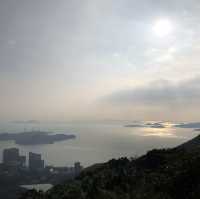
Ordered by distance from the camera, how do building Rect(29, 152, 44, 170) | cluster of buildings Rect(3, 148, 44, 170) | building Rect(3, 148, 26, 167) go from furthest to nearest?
building Rect(3, 148, 26, 167)
building Rect(29, 152, 44, 170)
cluster of buildings Rect(3, 148, 44, 170)

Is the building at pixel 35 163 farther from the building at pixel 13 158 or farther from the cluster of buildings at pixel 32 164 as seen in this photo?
the building at pixel 13 158

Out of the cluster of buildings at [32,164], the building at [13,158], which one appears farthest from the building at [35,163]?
the building at [13,158]

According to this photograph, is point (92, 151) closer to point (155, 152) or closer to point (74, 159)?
point (74, 159)

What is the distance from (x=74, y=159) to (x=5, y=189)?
164ft

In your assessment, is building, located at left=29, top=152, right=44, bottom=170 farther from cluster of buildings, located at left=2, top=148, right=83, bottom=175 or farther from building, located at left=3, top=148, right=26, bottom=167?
building, located at left=3, top=148, right=26, bottom=167

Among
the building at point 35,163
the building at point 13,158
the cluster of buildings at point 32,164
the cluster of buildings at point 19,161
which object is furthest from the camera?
the building at point 13,158

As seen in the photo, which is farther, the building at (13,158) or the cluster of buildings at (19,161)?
the building at (13,158)

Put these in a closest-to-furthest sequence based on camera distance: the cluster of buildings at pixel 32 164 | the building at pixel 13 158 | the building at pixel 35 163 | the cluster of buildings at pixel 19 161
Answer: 1. the cluster of buildings at pixel 32 164
2. the cluster of buildings at pixel 19 161
3. the building at pixel 35 163
4. the building at pixel 13 158

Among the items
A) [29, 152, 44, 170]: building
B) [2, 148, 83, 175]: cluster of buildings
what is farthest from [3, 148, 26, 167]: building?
[29, 152, 44, 170]: building

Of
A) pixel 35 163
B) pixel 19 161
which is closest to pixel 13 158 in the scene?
pixel 19 161

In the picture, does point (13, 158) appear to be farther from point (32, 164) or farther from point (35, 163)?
point (35, 163)

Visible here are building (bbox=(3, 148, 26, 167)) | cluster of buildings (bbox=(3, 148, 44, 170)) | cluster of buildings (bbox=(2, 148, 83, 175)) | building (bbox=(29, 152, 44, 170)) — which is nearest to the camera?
cluster of buildings (bbox=(2, 148, 83, 175))

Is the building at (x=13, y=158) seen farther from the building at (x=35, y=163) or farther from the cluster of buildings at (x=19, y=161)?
the building at (x=35, y=163)

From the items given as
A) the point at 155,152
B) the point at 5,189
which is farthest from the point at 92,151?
the point at 155,152
